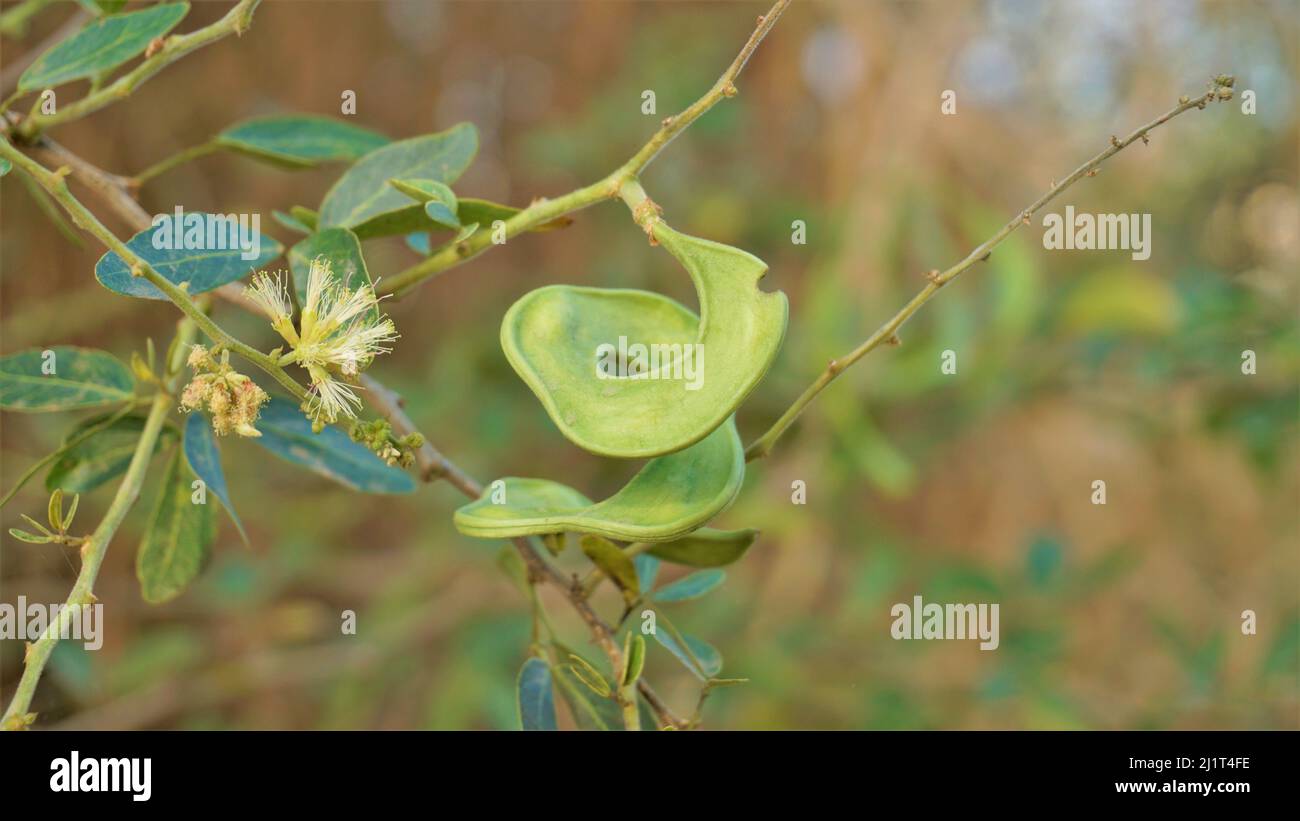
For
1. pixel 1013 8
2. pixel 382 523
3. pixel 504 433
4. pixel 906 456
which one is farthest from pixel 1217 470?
pixel 382 523

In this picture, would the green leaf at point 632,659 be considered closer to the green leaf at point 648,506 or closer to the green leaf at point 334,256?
the green leaf at point 648,506

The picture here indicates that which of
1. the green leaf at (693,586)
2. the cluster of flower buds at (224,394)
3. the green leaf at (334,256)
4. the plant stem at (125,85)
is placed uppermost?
the plant stem at (125,85)

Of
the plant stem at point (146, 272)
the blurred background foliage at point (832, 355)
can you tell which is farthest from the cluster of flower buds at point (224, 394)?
the blurred background foliage at point (832, 355)

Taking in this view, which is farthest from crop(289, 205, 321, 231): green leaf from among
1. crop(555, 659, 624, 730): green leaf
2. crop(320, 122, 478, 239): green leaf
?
crop(555, 659, 624, 730): green leaf

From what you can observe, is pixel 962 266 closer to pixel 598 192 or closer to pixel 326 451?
pixel 598 192

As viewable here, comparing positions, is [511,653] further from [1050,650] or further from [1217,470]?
[1217,470]

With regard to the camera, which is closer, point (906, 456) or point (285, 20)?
point (906, 456)

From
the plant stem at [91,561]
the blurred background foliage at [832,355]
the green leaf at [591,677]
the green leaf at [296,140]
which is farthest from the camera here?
the blurred background foliage at [832,355]

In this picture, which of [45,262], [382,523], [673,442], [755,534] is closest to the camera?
[673,442]
